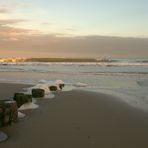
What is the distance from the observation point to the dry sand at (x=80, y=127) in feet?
25.9

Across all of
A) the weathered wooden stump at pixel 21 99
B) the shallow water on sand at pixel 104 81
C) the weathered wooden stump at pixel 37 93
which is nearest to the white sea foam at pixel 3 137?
the weathered wooden stump at pixel 21 99

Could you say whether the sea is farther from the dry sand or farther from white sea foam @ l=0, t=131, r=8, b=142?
white sea foam @ l=0, t=131, r=8, b=142

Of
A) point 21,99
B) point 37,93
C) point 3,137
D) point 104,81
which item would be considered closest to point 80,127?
point 3,137

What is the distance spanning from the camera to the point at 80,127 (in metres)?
9.42

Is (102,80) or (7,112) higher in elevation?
(7,112)

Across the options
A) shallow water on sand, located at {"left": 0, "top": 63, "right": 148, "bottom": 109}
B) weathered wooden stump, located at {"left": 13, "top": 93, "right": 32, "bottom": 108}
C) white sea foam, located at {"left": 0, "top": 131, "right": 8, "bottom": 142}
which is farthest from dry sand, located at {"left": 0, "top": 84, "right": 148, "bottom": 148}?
shallow water on sand, located at {"left": 0, "top": 63, "right": 148, "bottom": 109}

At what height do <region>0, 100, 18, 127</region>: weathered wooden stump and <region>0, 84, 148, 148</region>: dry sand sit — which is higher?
<region>0, 100, 18, 127</region>: weathered wooden stump

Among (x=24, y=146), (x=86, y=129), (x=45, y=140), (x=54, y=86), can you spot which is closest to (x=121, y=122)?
(x=86, y=129)

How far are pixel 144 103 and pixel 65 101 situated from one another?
10.7ft

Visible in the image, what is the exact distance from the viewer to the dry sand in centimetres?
790

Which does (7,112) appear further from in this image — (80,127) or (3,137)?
(80,127)

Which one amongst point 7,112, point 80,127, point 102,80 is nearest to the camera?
point 7,112

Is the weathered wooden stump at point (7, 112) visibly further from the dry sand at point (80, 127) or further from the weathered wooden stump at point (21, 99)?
the weathered wooden stump at point (21, 99)

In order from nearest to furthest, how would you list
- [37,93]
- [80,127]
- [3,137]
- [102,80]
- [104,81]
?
1. [3,137]
2. [80,127]
3. [37,93]
4. [104,81]
5. [102,80]
